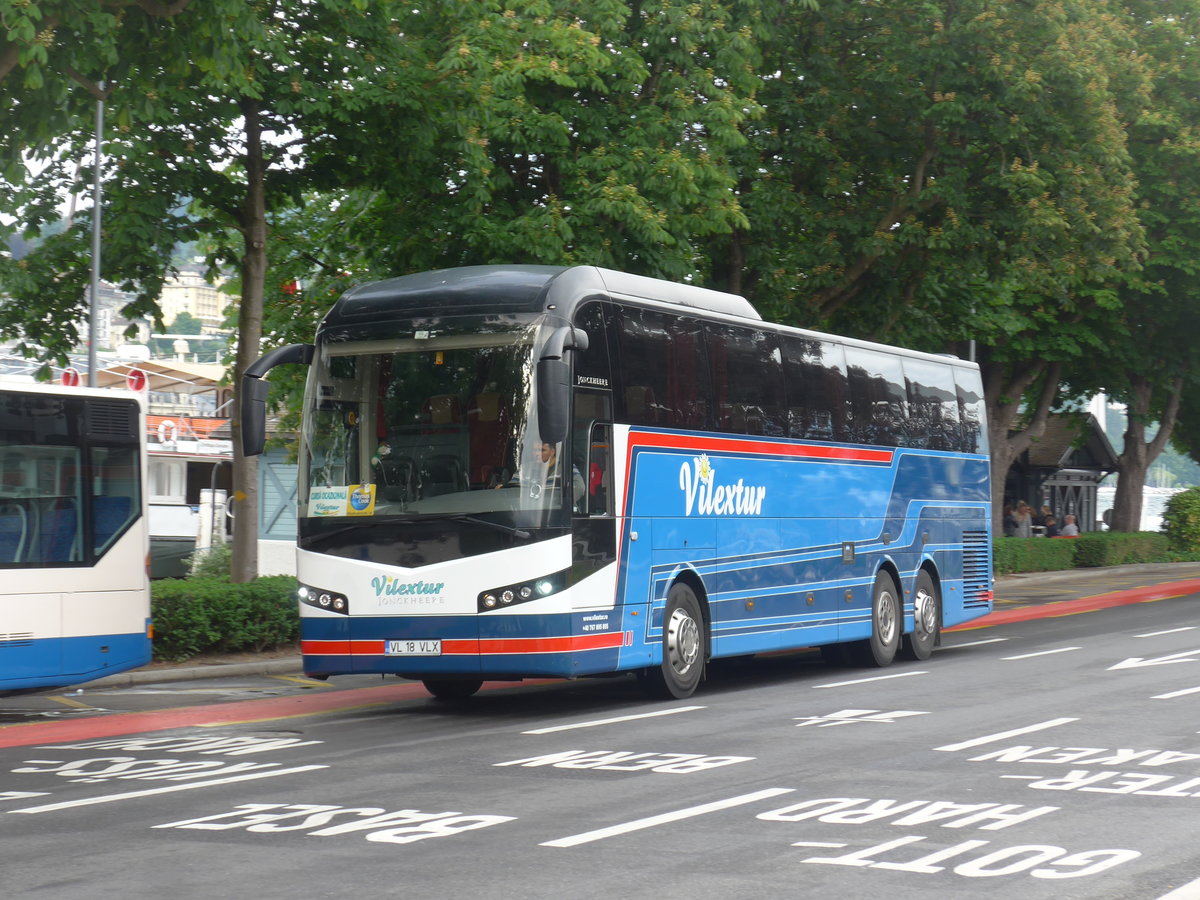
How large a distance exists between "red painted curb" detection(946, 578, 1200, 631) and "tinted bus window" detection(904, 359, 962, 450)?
368 centimetres

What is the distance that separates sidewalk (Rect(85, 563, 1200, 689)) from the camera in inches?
714

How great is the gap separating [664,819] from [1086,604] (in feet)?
80.9

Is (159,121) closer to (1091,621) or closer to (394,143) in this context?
(394,143)

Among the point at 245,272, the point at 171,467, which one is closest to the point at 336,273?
the point at 245,272

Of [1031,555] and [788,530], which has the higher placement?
[788,530]

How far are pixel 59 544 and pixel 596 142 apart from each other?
32.6 feet

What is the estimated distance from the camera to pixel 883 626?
19.8 metres

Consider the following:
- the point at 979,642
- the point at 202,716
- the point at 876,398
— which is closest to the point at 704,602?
the point at 202,716

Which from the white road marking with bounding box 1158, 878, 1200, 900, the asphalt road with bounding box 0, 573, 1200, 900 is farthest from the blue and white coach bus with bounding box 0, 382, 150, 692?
the white road marking with bounding box 1158, 878, 1200, 900

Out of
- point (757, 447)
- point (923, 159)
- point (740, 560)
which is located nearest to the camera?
point (740, 560)

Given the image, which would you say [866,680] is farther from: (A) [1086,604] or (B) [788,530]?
(A) [1086,604]

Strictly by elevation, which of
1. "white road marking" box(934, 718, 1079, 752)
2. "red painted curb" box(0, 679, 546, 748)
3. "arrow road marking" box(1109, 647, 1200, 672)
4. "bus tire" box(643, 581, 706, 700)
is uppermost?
"bus tire" box(643, 581, 706, 700)

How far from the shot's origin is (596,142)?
2200cm

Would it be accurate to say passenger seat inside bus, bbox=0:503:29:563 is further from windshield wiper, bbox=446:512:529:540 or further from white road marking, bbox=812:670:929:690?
white road marking, bbox=812:670:929:690
